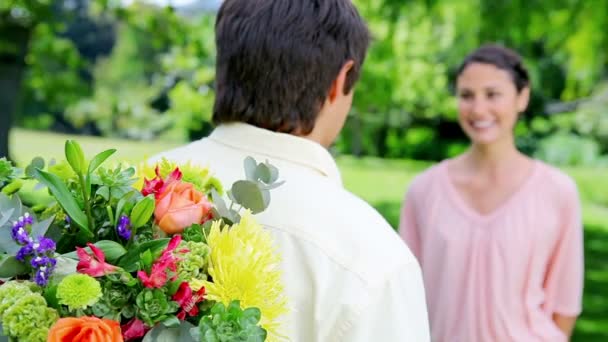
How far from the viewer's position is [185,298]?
1.21m

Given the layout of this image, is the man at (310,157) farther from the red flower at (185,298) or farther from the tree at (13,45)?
the tree at (13,45)

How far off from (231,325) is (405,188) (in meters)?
21.0

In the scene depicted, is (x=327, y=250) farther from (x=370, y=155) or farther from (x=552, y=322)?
(x=370, y=155)

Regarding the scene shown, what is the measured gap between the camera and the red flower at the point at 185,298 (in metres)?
1.21

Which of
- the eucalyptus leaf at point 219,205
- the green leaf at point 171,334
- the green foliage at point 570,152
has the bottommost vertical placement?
the green foliage at point 570,152

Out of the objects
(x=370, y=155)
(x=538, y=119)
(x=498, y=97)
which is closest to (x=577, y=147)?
(x=538, y=119)

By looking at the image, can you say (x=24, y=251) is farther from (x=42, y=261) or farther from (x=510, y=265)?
(x=510, y=265)

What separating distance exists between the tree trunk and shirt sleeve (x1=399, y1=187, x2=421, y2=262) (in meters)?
7.39

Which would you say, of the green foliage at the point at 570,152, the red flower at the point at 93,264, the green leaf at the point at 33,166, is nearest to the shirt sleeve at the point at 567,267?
the green leaf at the point at 33,166

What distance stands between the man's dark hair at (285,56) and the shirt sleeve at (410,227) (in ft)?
5.76

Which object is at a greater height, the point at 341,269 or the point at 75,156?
the point at 75,156

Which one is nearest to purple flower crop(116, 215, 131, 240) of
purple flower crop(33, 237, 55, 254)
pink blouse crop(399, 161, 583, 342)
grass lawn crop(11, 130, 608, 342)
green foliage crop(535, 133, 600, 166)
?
purple flower crop(33, 237, 55, 254)

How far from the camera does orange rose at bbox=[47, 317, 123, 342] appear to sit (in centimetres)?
112

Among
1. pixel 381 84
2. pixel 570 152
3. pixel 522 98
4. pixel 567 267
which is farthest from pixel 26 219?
pixel 570 152
